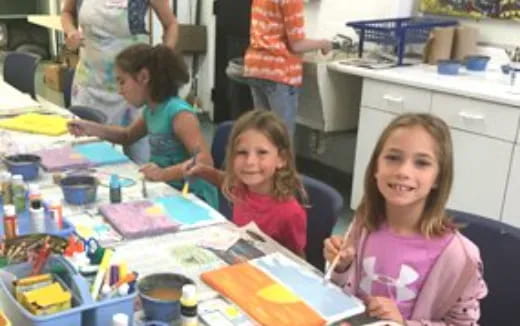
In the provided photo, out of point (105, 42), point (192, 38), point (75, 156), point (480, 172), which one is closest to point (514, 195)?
point (480, 172)

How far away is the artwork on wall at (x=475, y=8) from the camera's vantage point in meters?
2.93

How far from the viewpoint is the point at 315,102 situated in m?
3.43

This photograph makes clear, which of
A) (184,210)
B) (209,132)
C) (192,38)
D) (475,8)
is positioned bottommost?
(209,132)

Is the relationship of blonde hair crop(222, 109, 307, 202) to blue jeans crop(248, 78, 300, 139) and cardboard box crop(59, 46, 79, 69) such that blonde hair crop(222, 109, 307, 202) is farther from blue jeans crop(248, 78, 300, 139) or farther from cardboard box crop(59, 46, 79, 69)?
cardboard box crop(59, 46, 79, 69)

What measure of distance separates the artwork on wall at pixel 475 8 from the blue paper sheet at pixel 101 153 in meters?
2.01

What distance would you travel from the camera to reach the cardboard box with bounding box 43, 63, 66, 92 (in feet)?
18.5

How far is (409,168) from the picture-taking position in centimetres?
130

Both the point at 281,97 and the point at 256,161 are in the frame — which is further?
the point at 281,97

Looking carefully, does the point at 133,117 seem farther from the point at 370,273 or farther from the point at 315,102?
the point at 370,273

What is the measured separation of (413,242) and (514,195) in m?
1.44

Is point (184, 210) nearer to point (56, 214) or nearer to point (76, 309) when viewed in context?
point (56, 214)

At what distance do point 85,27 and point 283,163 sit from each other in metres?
1.44

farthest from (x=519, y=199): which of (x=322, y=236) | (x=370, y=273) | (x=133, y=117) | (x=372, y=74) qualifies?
(x=133, y=117)

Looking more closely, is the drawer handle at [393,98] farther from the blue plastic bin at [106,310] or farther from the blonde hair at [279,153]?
the blue plastic bin at [106,310]
